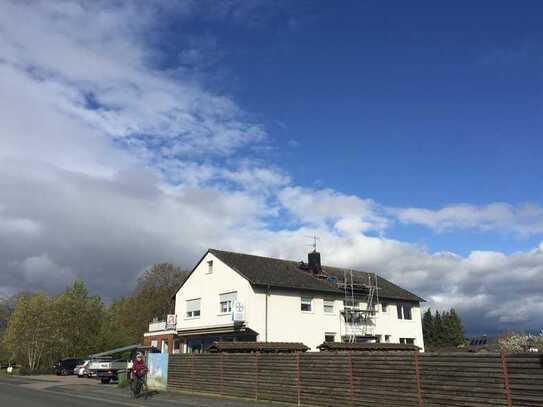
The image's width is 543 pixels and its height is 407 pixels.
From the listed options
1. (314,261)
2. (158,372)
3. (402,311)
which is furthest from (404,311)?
(158,372)

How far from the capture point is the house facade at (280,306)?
3650 centimetres

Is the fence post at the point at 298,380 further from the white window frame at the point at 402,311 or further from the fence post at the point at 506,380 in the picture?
the white window frame at the point at 402,311

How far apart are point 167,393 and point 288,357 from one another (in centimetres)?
782

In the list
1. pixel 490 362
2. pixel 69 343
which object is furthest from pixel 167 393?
pixel 69 343

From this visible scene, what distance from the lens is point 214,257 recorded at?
40688 mm

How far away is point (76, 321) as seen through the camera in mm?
56719

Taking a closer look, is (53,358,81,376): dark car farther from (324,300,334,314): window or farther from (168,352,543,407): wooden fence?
(168,352,543,407): wooden fence

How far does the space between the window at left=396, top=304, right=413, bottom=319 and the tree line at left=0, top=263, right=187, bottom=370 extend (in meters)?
24.0

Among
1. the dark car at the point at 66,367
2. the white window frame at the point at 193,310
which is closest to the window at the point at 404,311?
the white window frame at the point at 193,310

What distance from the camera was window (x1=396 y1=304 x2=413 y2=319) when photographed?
45666 mm

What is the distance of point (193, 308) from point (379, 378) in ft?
90.6

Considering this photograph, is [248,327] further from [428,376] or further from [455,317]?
[455,317]

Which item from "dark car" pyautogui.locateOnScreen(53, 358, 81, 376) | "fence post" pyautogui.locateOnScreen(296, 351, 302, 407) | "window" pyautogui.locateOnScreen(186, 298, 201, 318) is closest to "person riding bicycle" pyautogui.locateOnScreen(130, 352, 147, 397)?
"fence post" pyautogui.locateOnScreen(296, 351, 302, 407)

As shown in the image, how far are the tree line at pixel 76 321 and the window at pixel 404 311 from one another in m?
24.0
